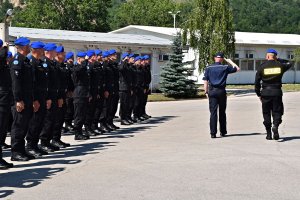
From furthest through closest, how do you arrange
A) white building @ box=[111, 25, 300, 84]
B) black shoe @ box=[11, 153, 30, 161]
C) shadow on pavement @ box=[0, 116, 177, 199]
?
white building @ box=[111, 25, 300, 84]
black shoe @ box=[11, 153, 30, 161]
shadow on pavement @ box=[0, 116, 177, 199]

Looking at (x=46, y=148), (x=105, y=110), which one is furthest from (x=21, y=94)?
(x=105, y=110)

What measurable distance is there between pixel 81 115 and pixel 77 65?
1.12 m

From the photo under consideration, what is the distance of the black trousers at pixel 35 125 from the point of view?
1045cm

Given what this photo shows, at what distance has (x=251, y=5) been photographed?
388 ft

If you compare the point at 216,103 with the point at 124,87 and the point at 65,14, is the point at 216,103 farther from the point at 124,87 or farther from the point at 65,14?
the point at 65,14

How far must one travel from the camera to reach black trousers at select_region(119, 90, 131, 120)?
1680 centimetres

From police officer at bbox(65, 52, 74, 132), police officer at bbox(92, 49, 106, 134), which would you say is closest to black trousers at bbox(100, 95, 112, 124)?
police officer at bbox(92, 49, 106, 134)

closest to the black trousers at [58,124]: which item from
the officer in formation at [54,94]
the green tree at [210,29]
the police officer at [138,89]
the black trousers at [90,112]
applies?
the officer in formation at [54,94]

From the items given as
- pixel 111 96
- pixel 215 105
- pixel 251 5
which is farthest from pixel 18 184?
pixel 251 5

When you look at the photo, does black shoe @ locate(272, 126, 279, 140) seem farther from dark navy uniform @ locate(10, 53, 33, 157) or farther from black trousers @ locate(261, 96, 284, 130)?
dark navy uniform @ locate(10, 53, 33, 157)

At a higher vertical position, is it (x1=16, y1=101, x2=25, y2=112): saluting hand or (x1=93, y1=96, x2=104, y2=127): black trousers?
(x1=16, y1=101, x2=25, y2=112): saluting hand

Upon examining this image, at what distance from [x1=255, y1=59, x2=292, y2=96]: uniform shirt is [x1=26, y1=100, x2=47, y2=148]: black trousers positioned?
4.86 metres

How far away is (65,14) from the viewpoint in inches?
2854

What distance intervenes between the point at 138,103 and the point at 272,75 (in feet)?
21.8
